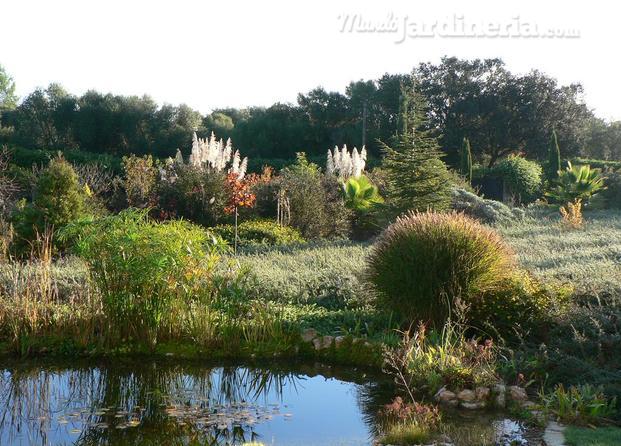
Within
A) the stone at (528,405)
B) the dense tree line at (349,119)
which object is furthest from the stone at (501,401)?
the dense tree line at (349,119)

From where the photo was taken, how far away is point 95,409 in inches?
190

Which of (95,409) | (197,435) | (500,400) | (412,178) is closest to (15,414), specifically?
(95,409)

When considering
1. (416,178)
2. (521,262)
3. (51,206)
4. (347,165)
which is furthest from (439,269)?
(347,165)

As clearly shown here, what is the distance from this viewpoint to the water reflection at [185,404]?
172 inches

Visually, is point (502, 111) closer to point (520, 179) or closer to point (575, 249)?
point (520, 179)

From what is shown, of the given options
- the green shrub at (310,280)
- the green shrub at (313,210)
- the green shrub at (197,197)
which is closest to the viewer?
the green shrub at (310,280)

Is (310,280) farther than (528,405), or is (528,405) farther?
(310,280)

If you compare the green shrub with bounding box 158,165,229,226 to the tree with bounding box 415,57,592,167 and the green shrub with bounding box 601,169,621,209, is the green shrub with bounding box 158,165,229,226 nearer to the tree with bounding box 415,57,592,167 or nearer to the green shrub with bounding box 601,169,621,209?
the green shrub with bounding box 601,169,621,209

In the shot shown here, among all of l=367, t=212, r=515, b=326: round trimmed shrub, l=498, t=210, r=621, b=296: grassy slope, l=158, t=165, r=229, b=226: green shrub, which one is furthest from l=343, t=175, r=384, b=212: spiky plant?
l=367, t=212, r=515, b=326: round trimmed shrub

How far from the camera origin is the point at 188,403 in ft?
16.1

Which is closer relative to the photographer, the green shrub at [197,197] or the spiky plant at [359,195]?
the green shrub at [197,197]

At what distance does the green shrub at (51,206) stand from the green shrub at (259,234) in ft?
10.5

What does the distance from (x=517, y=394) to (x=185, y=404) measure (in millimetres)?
2345

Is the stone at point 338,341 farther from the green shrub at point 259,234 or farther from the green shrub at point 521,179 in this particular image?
the green shrub at point 521,179
